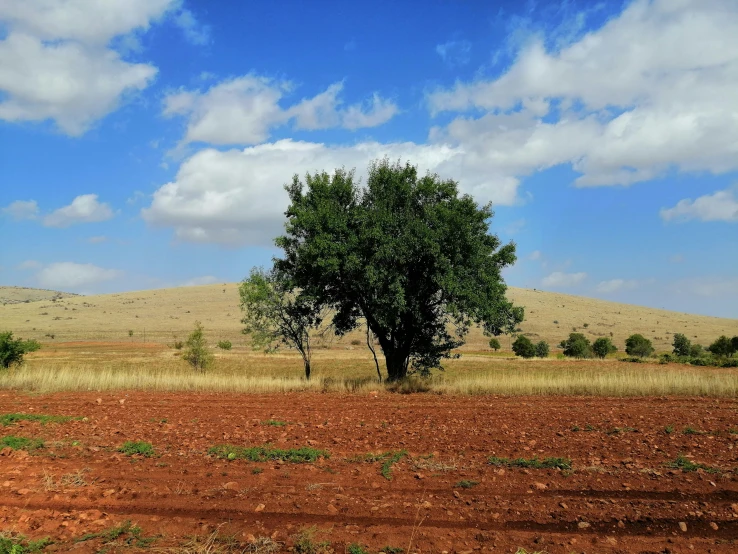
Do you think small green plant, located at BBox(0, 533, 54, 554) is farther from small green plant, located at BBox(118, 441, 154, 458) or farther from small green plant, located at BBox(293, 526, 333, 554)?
small green plant, located at BBox(118, 441, 154, 458)

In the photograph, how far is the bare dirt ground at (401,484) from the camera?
5930 millimetres

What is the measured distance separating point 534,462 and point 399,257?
1162 cm

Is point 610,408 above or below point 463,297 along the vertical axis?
below

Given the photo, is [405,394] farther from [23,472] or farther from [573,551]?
[573,551]

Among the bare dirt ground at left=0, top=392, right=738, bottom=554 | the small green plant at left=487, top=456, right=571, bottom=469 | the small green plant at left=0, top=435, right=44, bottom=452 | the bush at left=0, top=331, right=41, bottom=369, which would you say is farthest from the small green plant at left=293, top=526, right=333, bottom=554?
the bush at left=0, top=331, right=41, bottom=369

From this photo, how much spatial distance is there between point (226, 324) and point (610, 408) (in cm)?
8741

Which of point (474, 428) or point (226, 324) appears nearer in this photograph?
point (474, 428)

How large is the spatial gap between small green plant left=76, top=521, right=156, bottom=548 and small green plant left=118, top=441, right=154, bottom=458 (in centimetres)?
363

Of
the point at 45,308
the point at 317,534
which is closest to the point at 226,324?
the point at 45,308

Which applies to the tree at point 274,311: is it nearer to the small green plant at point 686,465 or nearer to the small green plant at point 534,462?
the small green plant at point 534,462

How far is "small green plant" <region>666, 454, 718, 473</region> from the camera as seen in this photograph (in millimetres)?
8117

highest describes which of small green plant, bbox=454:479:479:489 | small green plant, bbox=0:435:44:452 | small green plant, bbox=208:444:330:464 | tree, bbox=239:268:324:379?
tree, bbox=239:268:324:379

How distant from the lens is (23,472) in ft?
27.8

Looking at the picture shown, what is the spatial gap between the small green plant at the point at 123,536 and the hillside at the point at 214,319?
2742 inches
